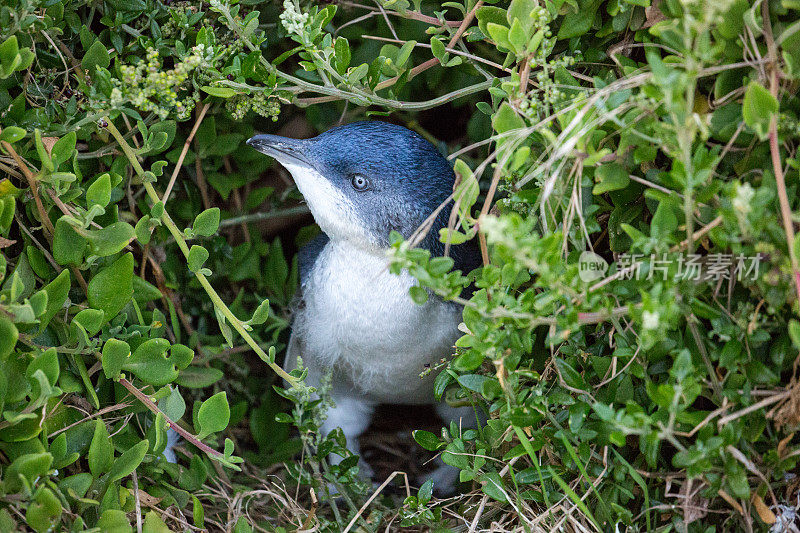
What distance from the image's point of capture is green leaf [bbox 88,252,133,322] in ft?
5.96

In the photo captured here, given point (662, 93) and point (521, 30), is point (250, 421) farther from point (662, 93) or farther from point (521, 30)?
point (662, 93)

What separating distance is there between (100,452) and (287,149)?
111 centimetres

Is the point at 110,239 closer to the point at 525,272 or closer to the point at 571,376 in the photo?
the point at 525,272

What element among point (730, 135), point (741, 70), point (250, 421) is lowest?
point (250, 421)

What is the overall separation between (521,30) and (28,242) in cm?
141

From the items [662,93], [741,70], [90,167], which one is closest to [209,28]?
[90,167]

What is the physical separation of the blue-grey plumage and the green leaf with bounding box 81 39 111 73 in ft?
1.71

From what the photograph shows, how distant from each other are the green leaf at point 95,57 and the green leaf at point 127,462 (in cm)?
108

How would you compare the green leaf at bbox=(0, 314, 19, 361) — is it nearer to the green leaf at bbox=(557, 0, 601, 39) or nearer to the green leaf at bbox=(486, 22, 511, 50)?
the green leaf at bbox=(486, 22, 511, 50)

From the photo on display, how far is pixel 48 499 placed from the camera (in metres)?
1.50

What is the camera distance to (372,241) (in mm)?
2287

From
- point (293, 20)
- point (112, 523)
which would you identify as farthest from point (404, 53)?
point (112, 523)

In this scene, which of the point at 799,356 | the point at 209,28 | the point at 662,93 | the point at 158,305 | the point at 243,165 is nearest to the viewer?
the point at 662,93

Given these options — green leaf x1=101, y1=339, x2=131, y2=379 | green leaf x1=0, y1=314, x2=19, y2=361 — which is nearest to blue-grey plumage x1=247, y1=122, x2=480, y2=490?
green leaf x1=101, y1=339, x2=131, y2=379
